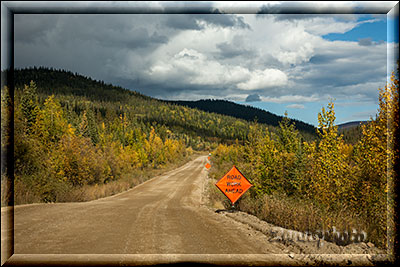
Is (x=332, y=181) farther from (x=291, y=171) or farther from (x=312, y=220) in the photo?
(x=312, y=220)

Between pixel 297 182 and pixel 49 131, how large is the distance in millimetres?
28745

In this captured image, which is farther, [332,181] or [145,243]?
[332,181]

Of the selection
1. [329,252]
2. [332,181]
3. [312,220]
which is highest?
[332,181]

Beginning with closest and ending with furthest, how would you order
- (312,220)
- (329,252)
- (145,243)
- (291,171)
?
1. (329,252)
2. (145,243)
3. (312,220)
4. (291,171)

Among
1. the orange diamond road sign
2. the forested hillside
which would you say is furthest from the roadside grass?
the orange diamond road sign

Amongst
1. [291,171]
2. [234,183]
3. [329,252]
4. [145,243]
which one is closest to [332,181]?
[291,171]

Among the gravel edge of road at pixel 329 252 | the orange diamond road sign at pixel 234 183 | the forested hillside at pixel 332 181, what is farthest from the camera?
the orange diamond road sign at pixel 234 183

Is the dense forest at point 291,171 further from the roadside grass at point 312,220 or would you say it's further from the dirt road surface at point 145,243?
the dirt road surface at point 145,243

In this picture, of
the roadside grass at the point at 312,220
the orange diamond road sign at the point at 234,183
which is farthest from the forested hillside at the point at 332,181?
the orange diamond road sign at the point at 234,183

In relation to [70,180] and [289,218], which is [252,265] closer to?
[289,218]

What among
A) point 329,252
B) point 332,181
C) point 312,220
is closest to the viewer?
point 329,252

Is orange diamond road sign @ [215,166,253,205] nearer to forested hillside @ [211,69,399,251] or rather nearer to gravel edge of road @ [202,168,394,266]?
forested hillside @ [211,69,399,251]

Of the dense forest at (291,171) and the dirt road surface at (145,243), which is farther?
the dense forest at (291,171)

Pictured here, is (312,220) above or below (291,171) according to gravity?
below
